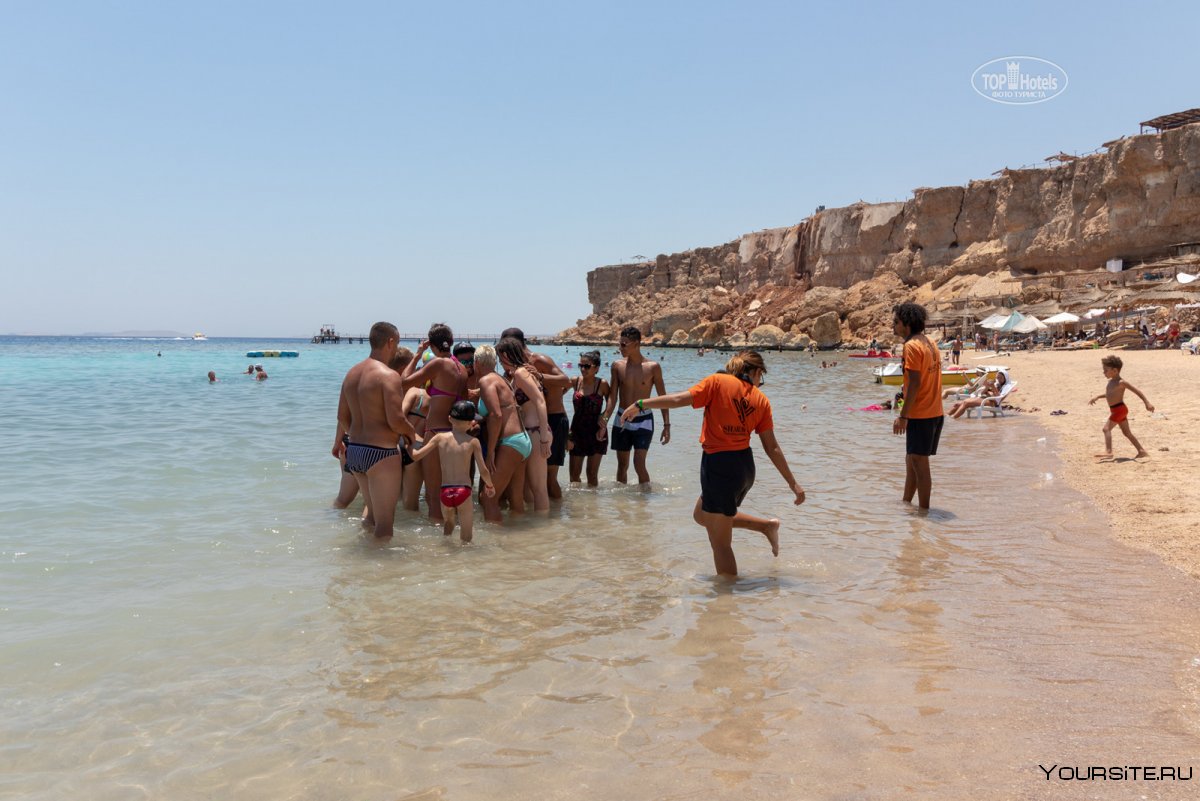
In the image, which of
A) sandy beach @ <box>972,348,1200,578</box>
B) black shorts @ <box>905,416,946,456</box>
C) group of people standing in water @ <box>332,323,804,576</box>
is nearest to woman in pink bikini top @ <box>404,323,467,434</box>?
group of people standing in water @ <box>332,323,804,576</box>

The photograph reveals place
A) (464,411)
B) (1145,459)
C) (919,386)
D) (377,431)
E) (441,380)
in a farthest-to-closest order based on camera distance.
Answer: (1145,459), (919,386), (441,380), (464,411), (377,431)

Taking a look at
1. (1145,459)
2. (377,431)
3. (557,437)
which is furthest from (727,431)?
(1145,459)

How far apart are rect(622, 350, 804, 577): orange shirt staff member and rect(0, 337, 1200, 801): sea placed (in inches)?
21.2

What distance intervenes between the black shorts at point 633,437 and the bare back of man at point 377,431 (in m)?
2.77

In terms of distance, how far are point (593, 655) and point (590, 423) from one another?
14.0 feet

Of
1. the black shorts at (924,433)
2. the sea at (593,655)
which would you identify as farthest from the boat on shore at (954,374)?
the sea at (593,655)

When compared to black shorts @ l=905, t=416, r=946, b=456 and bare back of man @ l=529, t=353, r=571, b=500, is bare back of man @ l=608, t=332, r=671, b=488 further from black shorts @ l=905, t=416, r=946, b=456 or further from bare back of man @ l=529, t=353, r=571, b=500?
black shorts @ l=905, t=416, r=946, b=456

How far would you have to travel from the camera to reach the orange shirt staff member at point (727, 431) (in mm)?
4590

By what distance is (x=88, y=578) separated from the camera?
4.99 m

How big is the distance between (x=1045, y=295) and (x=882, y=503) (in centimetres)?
4698

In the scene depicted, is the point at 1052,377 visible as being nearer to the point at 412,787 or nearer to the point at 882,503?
the point at 882,503

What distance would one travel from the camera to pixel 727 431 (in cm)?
461

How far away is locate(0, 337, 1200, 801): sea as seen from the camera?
8.78ft

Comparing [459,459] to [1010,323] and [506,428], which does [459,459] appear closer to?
[506,428]
